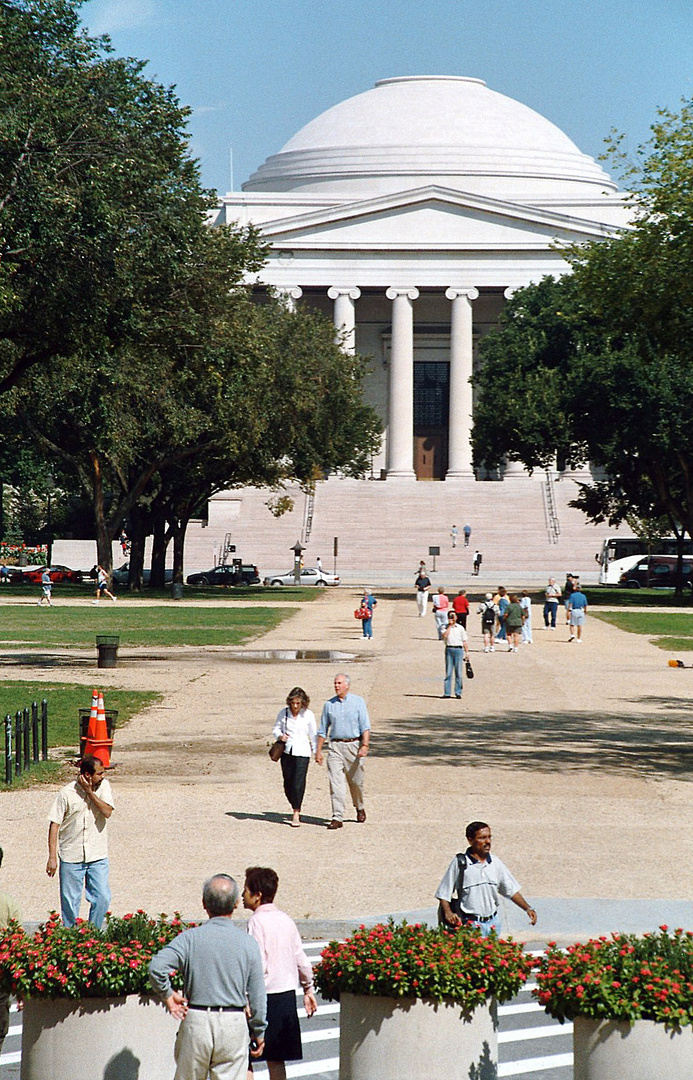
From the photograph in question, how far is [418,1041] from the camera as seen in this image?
8.34 m

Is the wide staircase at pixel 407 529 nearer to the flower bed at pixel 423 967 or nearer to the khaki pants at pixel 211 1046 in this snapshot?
the flower bed at pixel 423 967

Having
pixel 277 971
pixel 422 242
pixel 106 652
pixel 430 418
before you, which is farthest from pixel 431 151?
pixel 277 971

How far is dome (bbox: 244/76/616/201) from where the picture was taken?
127 meters

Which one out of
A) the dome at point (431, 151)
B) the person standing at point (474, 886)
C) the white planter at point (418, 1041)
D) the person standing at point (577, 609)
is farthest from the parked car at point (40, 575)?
the white planter at point (418, 1041)

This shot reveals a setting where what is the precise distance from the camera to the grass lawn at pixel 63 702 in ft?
77.4

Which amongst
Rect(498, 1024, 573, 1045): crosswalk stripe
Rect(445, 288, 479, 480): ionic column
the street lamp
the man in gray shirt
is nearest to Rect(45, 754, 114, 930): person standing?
Rect(498, 1024, 573, 1045): crosswalk stripe

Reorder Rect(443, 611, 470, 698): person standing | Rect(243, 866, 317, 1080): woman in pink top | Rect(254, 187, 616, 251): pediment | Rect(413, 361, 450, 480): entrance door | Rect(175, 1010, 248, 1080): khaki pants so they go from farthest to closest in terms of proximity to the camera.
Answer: Rect(413, 361, 450, 480): entrance door → Rect(254, 187, 616, 251): pediment → Rect(443, 611, 470, 698): person standing → Rect(243, 866, 317, 1080): woman in pink top → Rect(175, 1010, 248, 1080): khaki pants

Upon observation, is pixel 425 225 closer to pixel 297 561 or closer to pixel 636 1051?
pixel 297 561

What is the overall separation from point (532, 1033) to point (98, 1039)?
10.3 ft

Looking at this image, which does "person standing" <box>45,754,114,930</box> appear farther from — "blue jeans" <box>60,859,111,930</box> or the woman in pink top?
the woman in pink top

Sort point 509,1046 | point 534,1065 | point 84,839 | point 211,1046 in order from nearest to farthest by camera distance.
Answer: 1. point 211,1046
2. point 534,1065
3. point 509,1046
4. point 84,839

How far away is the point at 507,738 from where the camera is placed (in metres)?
24.5

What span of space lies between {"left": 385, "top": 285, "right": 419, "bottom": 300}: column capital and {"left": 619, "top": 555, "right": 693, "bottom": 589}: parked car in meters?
35.8

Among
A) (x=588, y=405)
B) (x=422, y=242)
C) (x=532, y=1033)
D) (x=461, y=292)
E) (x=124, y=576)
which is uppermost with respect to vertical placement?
(x=422, y=242)
